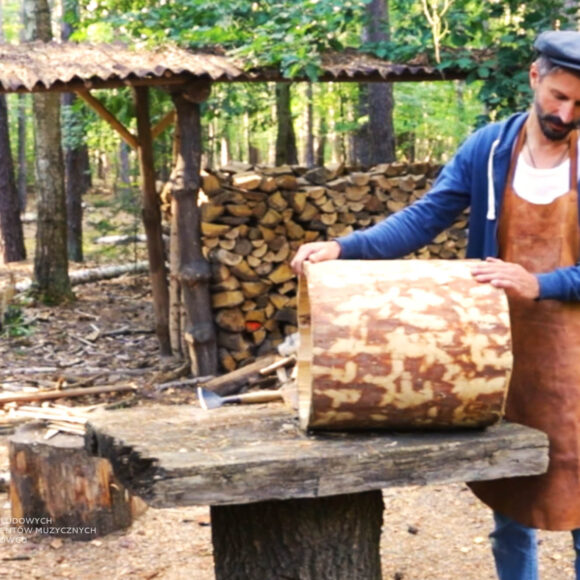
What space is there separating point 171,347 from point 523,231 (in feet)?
21.6

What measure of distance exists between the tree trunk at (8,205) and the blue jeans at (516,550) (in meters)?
12.4

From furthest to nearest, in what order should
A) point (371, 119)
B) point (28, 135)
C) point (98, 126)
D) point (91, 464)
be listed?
1. point (28, 135)
2. point (98, 126)
3. point (371, 119)
4. point (91, 464)

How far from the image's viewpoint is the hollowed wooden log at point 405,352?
2477mm

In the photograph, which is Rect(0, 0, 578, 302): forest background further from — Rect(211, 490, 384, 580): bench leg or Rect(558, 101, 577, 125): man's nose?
Rect(211, 490, 384, 580): bench leg

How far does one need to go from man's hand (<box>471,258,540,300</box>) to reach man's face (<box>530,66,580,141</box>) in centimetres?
40

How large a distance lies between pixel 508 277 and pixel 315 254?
534 millimetres

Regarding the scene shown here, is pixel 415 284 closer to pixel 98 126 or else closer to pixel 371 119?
pixel 371 119

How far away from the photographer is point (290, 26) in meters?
8.30

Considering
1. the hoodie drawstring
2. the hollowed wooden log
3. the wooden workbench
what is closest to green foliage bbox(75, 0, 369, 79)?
the hoodie drawstring

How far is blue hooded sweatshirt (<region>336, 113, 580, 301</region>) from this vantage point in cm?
290

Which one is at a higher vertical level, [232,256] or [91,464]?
[232,256]

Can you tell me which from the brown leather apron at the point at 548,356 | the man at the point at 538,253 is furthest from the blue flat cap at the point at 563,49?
the brown leather apron at the point at 548,356

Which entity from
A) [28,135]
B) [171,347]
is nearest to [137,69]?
[171,347]

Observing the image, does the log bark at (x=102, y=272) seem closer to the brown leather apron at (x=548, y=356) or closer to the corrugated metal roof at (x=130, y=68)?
the corrugated metal roof at (x=130, y=68)
